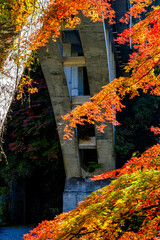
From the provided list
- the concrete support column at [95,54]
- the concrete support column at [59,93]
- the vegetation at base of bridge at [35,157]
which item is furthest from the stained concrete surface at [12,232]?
the concrete support column at [95,54]

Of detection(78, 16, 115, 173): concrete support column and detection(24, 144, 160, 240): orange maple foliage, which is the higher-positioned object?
detection(78, 16, 115, 173): concrete support column

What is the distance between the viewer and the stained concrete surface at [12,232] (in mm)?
10860

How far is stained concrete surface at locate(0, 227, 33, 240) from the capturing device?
1086 centimetres

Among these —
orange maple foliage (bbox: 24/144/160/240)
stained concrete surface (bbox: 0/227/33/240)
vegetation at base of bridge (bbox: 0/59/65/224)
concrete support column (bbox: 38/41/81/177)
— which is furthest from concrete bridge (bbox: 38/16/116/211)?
orange maple foliage (bbox: 24/144/160/240)

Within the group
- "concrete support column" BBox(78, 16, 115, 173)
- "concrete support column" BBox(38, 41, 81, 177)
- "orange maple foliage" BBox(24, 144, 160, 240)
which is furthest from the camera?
"concrete support column" BBox(38, 41, 81, 177)

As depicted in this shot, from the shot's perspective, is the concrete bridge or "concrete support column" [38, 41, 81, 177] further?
"concrete support column" [38, 41, 81, 177]

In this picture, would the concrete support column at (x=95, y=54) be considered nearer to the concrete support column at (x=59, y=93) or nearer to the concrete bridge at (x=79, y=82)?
the concrete bridge at (x=79, y=82)

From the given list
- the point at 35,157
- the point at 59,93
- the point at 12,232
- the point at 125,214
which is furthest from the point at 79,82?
the point at 125,214

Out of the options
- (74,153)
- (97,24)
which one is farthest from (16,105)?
(97,24)

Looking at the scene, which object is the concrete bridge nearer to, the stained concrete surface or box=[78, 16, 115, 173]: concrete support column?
box=[78, 16, 115, 173]: concrete support column

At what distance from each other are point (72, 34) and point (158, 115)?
6049 mm

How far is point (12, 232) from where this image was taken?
11.4 metres

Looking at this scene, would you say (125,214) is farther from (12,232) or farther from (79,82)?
(12,232)

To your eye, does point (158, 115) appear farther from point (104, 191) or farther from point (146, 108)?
point (104, 191)
